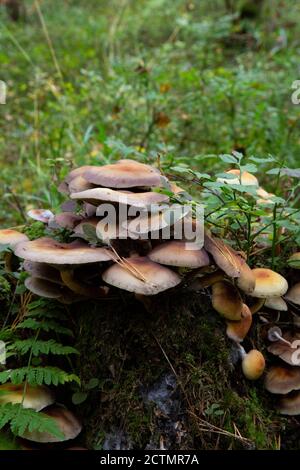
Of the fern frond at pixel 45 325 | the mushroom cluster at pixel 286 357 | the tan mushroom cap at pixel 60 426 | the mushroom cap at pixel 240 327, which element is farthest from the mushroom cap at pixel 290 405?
the fern frond at pixel 45 325

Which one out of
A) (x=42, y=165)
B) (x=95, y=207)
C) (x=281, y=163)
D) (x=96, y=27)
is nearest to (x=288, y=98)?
(x=42, y=165)

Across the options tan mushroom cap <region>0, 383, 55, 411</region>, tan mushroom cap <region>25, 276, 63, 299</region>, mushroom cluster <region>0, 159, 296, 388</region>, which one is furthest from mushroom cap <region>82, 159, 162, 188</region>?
tan mushroom cap <region>0, 383, 55, 411</region>

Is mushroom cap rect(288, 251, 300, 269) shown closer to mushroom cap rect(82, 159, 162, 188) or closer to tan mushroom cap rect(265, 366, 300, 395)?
tan mushroom cap rect(265, 366, 300, 395)

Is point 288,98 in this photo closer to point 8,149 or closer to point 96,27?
point 8,149

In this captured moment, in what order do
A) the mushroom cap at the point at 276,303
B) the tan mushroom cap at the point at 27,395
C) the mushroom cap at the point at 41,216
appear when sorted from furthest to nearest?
the mushroom cap at the point at 41,216 < the mushroom cap at the point at 276,303 < the tan mushroom cap at the point at 27,395

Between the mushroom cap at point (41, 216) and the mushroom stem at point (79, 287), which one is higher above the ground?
the mushroom cap at point (41, 216)

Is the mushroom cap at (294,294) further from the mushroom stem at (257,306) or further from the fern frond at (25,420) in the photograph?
the fern frond at (25,420)
